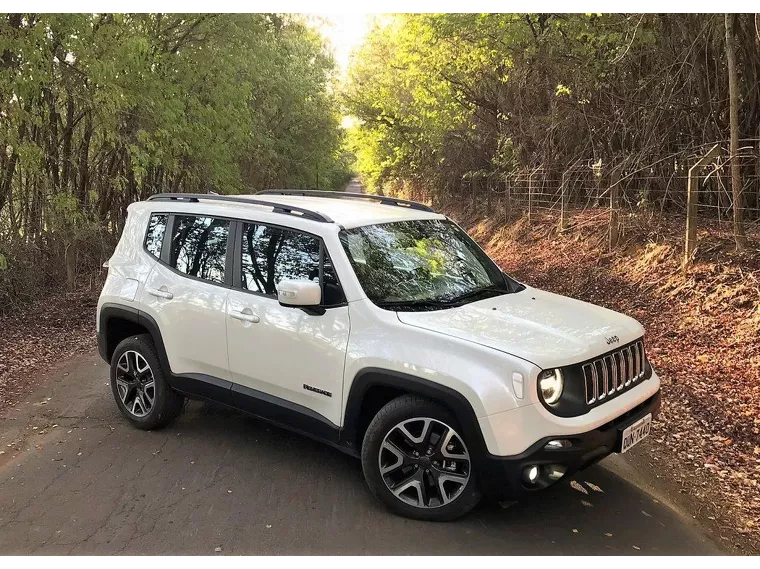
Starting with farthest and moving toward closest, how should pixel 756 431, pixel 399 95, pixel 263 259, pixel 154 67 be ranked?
1. pixel 399 95
2. pixel 154 67
3. pixel 756 431
4. pixel 263 259

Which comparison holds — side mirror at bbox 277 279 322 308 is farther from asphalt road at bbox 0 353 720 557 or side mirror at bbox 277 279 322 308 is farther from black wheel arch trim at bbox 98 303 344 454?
asphalt road at bbox 0 353 720 557

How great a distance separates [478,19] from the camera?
1245 centimetres

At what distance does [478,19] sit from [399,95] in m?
15.1

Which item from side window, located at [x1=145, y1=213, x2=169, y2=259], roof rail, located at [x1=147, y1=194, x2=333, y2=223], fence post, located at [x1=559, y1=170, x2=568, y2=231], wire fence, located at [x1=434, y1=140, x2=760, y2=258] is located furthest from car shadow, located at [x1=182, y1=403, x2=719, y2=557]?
fence post, located at [x1=559, y1=170, x2=568, y2=231]

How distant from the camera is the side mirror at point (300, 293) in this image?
12.1 ft

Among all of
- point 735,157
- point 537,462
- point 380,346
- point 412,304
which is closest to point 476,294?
point 412,304

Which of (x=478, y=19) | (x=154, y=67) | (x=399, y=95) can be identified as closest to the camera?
(x=154, y=67)

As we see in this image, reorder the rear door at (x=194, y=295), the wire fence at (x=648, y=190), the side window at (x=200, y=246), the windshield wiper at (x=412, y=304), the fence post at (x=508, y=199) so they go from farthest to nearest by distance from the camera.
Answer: the fence post at (x=508, y=199)
the wire fence at (x=648, y=190)
the side window at (x=200, y=246)
the rear door at (x=194, y=295)
the windshield wiper at (x=412, y=304)

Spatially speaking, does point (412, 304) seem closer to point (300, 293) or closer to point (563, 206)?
point (300, 293)

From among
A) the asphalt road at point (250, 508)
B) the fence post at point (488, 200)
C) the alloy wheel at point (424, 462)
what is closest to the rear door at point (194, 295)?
the asphalt road at point (250, 508)

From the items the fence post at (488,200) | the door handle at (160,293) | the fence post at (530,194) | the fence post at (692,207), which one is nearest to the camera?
the door handle at (160,293)

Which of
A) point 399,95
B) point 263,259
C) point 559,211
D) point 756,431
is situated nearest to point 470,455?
point 263,259

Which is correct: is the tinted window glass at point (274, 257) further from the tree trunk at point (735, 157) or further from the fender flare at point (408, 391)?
the tree trunk at point (735, 157)

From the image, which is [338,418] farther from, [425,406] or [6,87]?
[6,87]
